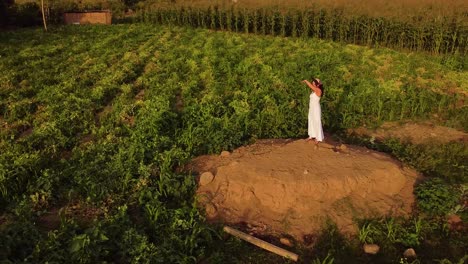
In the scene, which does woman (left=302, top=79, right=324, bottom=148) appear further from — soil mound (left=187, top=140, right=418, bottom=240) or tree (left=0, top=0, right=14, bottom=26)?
tree (left=0, top=0, right=14, bottom=26)

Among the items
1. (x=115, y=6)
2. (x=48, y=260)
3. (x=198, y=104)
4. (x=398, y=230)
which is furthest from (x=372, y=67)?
(x=115, y=6)

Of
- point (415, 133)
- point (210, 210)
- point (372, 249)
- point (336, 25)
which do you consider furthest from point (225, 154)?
point (336, 25)

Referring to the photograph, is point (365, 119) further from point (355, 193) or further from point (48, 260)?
point (48, 260)

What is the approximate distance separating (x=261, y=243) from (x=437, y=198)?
122 inches

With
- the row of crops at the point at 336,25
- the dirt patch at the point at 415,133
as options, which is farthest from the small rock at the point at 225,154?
the row of crops at the point at 336,25

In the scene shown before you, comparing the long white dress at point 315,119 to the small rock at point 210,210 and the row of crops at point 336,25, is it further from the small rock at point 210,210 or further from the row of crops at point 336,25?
the row of crops at point 336,25

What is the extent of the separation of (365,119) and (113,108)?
6.59 metres

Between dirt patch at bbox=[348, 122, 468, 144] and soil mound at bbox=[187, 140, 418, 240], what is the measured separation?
2.36 meters

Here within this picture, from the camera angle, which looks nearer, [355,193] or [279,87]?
[355,193]

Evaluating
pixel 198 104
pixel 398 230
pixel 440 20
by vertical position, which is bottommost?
pixel 398 230

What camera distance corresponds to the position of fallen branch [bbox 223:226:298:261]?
5785 mm

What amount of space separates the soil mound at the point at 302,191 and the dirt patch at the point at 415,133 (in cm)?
236

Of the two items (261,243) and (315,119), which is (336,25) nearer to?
(315,119)

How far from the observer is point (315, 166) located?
739 centimetres
